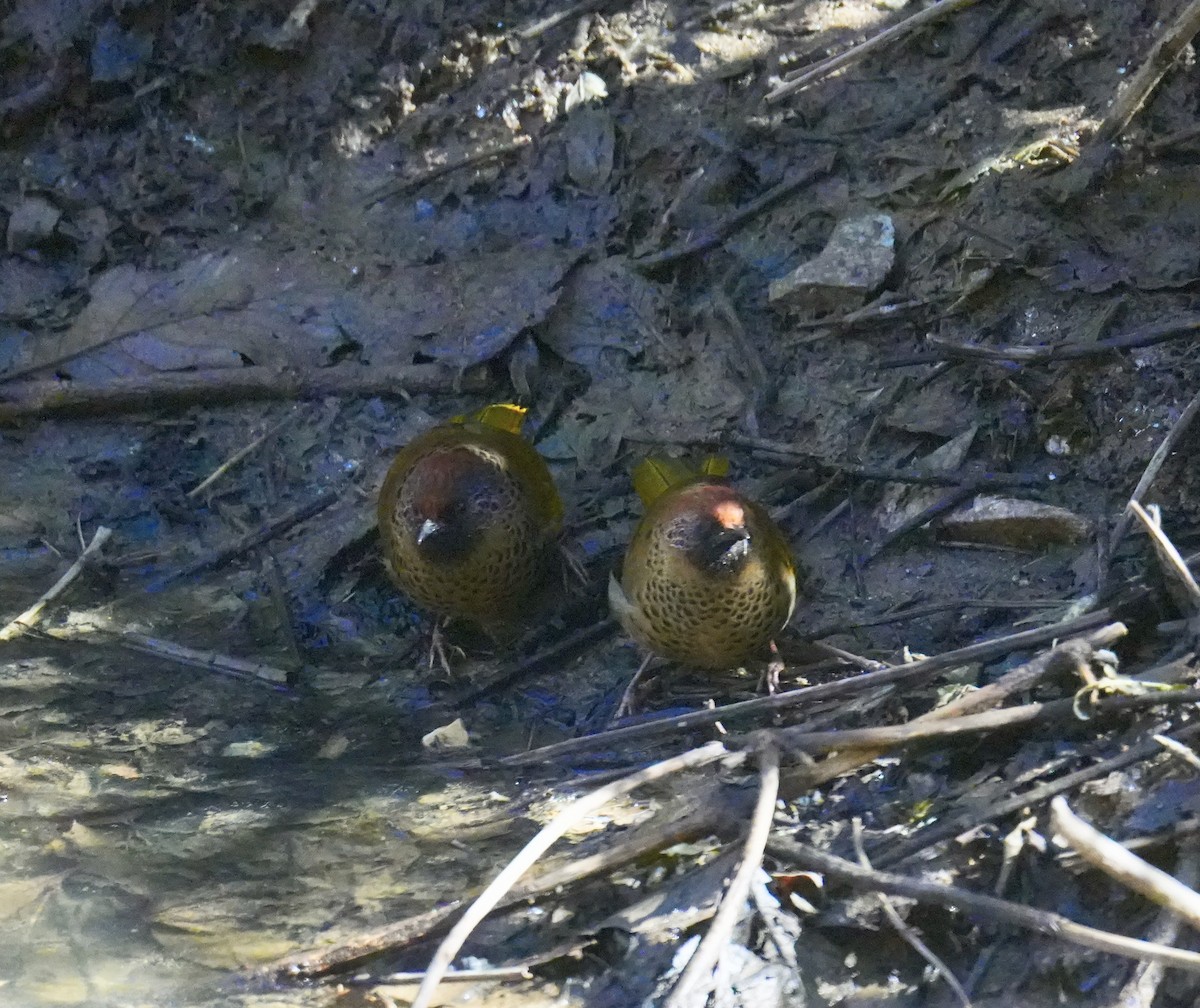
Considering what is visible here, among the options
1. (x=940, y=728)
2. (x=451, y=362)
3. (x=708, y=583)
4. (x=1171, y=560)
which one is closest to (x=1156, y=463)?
(x=1171, y=560)

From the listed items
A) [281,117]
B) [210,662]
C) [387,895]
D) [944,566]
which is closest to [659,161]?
[281,117]

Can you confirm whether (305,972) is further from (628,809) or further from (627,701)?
(627,701)

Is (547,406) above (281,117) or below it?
below

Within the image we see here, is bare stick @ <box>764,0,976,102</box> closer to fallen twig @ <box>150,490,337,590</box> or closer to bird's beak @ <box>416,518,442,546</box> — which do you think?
bird's beak @ <box>416,518,442,546</box>

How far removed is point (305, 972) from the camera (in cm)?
277

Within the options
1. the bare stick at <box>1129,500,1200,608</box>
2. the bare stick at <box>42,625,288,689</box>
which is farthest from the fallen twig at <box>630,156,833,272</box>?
the bare stick at <box>1129,500,1200,608</box>

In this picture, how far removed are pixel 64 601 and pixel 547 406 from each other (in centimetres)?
205

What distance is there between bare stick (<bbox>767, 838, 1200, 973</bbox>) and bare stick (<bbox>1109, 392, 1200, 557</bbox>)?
1.40 metres

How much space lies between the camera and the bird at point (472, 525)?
15.7 feet

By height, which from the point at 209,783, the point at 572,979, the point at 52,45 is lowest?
the point at 209,783

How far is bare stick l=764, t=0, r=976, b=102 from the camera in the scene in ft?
18.4

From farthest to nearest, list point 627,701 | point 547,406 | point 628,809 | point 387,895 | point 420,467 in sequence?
point 547,406 → point 420,467 → point 627,701 → point 628,809 → point 387,895

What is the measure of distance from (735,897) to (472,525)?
2.51m

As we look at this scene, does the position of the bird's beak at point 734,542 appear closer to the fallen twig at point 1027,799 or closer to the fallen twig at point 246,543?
the fallen twig at point 1027,799
